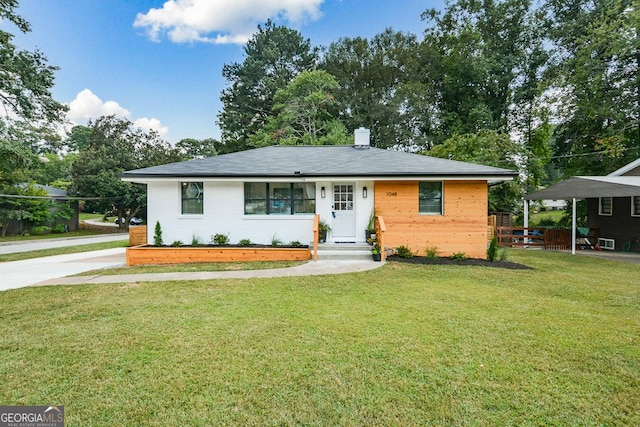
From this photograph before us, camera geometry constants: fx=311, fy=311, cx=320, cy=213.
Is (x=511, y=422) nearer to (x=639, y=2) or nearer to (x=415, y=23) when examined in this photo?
(x=639, y=2)

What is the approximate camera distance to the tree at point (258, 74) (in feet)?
91.4

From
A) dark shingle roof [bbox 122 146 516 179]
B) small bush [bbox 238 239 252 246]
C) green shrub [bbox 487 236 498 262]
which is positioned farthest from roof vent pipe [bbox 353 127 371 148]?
green shrub [bbox 487 236 498 262]

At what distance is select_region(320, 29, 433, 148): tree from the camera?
84.6ft

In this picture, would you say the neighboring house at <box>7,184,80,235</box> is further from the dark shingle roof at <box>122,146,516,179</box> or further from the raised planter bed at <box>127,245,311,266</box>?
the raised planter bed at <box>127,245,311,266</box>

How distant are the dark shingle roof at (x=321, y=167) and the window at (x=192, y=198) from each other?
56cm

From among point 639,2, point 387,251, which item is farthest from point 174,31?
point 639,2

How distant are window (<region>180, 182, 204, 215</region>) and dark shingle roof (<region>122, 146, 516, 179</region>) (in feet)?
1.85

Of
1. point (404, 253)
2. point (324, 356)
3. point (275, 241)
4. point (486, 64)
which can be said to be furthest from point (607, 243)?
point (324, 356)

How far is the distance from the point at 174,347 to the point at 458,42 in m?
28.7

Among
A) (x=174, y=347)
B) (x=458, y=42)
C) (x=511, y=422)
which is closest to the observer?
(x=511, y=422)

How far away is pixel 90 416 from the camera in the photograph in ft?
8.32

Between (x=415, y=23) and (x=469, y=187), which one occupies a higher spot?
(x=415, y=23)

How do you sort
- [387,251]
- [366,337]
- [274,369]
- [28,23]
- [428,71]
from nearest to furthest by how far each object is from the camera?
[274,369] < [366,337] < [387,251] < [28,23] < [428,71]

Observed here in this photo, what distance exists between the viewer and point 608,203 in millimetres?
14055
